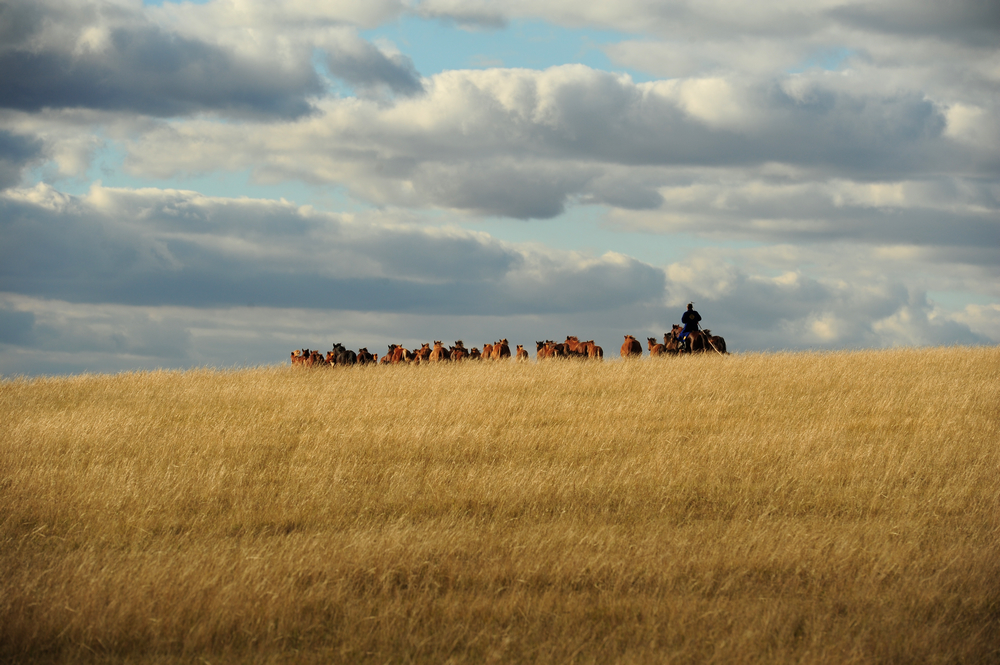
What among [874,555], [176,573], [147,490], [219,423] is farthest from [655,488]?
[219,423]

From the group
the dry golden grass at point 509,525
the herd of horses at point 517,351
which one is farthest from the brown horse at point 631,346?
the dry golden grass at point 509,525

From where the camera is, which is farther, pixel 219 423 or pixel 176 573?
pixel 219 423

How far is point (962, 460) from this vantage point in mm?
12141

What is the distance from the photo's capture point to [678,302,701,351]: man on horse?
2738 centimetres

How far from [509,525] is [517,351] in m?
20.8

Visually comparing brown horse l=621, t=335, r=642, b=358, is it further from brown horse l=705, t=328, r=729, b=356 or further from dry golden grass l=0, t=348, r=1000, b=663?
dry golden grass l=0, t=348, r=1000, b=663

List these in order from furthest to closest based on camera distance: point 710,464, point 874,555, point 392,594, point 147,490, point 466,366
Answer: point 466,366 → point 710,464 → point 147,490 → point 874,555 → point 392,594

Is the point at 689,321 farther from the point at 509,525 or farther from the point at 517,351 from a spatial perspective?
the point at 509,525

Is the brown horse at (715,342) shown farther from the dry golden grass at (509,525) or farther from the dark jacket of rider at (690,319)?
the dry golden grass at (509,525)

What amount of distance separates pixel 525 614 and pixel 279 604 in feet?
7.04

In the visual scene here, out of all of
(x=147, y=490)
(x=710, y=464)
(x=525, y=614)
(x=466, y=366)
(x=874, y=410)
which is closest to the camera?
(x=525, y=614)

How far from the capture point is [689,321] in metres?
27.4

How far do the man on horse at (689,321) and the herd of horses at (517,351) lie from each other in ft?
0.23

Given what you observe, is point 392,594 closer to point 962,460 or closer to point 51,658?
point 51,658
